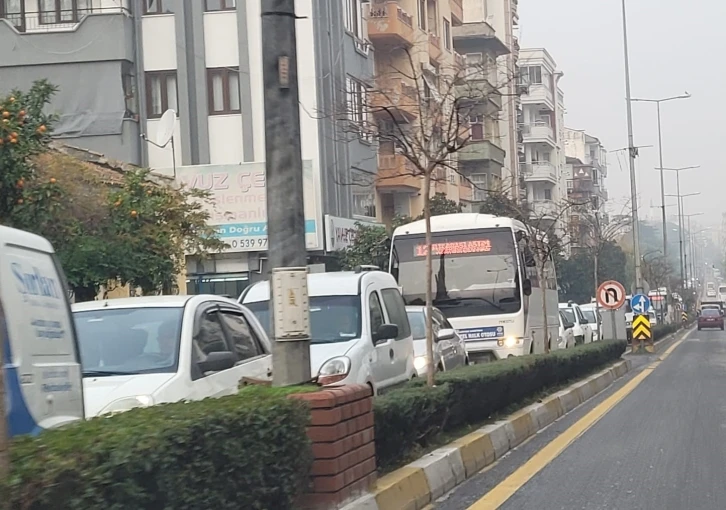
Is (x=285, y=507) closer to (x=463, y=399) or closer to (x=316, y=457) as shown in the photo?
(x=316, y=457)

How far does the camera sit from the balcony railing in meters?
31.4

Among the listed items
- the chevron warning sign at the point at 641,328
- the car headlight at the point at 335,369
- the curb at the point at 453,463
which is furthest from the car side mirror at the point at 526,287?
the chevron warning sign at the point at 641,328

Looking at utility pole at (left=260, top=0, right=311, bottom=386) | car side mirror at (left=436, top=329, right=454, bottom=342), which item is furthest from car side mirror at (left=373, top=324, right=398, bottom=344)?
utility pole at (left=260, top=0, right=311, bottom=386)

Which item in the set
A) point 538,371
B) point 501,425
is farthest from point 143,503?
point 538,371

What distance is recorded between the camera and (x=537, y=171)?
80250mm

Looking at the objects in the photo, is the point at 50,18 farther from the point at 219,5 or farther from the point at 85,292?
the point at 85,292

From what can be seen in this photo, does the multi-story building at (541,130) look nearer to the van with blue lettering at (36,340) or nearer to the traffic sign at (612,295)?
the traffic sign at (612,295)

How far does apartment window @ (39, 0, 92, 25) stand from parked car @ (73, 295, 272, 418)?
24.0 meters

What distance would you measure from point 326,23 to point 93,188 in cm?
1553

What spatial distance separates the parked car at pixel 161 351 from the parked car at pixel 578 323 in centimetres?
2790

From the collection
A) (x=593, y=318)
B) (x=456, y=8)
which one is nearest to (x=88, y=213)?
(x=593, y=318)

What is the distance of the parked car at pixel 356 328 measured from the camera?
442 inches

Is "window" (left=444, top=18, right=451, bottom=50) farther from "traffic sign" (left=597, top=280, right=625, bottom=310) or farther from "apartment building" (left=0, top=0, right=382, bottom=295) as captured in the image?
"traffic sign" (left=597, top=280, right=625, bottom=310)

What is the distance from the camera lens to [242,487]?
552 centimetres
